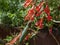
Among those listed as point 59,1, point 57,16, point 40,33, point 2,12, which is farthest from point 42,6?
point 40,33

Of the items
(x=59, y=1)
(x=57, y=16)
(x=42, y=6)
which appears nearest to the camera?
(x=42, y=6)

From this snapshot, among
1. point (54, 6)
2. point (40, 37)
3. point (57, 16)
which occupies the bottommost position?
point (40, 37)

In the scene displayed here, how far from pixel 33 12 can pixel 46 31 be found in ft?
7.09

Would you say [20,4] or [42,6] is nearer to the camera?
[42,6]

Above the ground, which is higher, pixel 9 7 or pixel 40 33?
pixel 9 7

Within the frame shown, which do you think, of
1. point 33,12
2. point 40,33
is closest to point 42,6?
point 33,12

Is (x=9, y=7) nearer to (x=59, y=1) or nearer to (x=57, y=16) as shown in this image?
(x=57, y=16)

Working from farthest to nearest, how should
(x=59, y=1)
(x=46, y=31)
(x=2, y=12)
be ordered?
(x=46, y=31) < (x=2, y=12) < (x=59, y=1)

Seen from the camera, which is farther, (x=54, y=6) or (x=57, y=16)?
(x=57, y=16)

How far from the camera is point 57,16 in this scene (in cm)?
325

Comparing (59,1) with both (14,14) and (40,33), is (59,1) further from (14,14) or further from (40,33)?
(40,33)

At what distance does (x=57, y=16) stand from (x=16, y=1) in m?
0.67

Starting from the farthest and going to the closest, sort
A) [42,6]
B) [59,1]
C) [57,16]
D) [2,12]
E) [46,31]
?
[46,31] < [2,12] < [57,16] < [59,1] < [42,6]

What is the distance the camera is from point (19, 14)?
327cm
